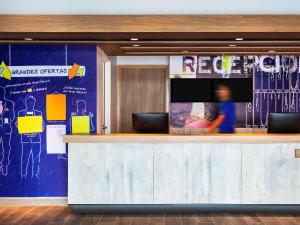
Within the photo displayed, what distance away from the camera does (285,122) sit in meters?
5.93

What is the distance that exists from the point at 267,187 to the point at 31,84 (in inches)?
141

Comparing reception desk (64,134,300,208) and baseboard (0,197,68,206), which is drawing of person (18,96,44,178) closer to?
baseboard (0,197,68,206)

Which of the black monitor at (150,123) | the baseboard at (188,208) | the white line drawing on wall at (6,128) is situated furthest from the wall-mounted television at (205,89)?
the white line drawing on wall at (6,128)

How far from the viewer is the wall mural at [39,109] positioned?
6348mm

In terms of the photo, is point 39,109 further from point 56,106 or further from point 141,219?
point 141,219

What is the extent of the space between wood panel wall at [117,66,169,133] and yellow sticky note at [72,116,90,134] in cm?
267

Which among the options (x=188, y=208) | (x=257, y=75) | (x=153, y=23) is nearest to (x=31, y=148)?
(x=188, y=208)

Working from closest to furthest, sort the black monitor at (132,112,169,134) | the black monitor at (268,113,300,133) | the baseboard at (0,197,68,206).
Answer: the black monitor at (268,113,300,133), the black monitor at (132,112,169,134), the baseboard at (0,197,68,206)

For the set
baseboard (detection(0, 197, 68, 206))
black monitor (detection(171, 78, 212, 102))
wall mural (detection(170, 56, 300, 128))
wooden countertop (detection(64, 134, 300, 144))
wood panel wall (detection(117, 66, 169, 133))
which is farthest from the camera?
wood panel wall (detection(117, 66, 169, 133))

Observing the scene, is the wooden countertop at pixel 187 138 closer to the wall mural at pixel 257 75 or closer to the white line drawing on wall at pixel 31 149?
the white line drawing on wall at pixel 31 149

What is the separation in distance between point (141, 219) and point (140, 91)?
3.98 m

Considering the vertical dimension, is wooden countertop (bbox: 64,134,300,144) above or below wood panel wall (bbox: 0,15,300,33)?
below
